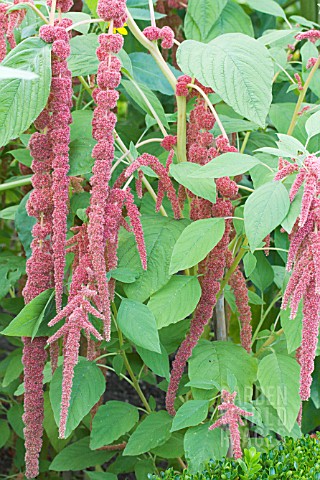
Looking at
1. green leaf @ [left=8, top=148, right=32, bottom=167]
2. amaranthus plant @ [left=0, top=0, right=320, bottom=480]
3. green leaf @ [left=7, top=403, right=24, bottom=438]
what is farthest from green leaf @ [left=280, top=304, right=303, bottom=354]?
green leaf @ [left=7, top=403, right=24, bottom=438]

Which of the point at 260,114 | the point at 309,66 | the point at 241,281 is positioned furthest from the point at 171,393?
the point at 309,66

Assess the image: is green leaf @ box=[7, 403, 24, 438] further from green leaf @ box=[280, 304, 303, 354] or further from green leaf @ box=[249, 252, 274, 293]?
green leaf @ box=[280, 304, 303, 354]

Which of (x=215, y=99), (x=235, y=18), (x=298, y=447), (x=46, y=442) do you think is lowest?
(x=46, y=442)

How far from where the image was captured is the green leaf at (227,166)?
0.82 metres

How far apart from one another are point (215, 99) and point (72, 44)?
0.27 metres

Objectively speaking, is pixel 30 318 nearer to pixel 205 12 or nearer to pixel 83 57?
pixel 83 57

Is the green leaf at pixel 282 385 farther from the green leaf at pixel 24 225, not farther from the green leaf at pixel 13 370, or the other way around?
the green leaf at pixel 13 370

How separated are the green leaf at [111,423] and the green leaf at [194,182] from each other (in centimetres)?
45

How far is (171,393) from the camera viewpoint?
107 cm

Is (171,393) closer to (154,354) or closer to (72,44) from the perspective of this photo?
(154,354)

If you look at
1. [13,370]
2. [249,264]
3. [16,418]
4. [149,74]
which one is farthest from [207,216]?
[16,418]

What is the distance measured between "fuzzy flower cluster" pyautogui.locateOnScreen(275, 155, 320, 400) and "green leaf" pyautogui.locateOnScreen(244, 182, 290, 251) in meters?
0.02

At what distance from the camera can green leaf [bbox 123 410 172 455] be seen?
111cm

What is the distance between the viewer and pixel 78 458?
1365mm
